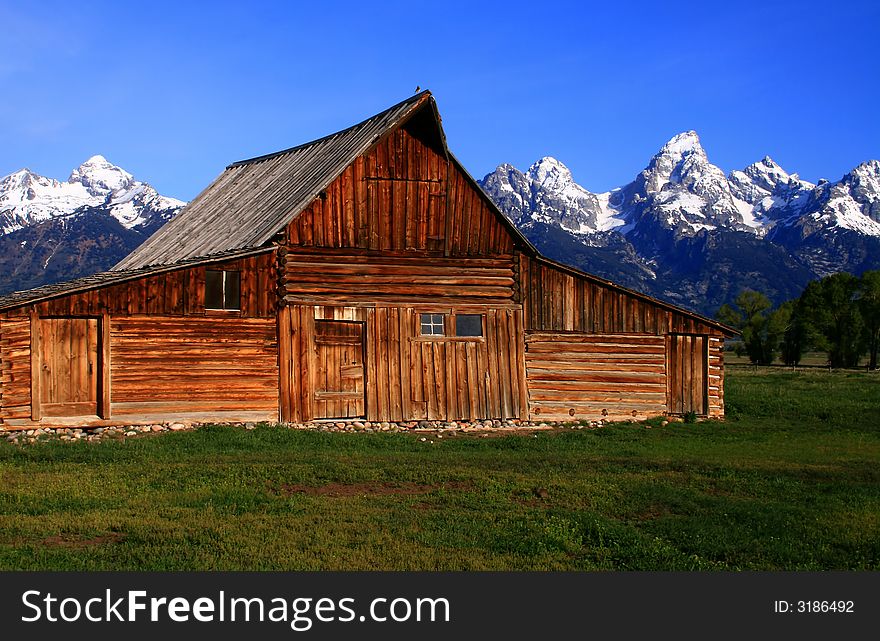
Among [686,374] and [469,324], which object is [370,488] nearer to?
[469,324]

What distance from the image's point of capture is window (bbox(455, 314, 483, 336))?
28.9 meters

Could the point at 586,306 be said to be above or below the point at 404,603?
above

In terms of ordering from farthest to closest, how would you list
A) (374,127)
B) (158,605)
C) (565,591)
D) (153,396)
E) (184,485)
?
(374,127) < (153,396) < (184,485) < (565,591) < (158,605)

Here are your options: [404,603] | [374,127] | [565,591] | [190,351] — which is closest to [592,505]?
[565,591]

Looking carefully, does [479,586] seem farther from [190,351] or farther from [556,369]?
[556,369]

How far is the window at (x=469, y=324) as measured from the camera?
94.9 ft

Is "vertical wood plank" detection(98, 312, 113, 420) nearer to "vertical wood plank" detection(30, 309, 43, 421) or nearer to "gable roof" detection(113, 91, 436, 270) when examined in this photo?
"vertical wood plank" detection(30, 309, 43, 421)

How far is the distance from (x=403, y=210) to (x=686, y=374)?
391 inches

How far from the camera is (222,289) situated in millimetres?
26250

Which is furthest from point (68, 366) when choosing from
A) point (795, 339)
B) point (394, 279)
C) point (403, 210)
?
point (795, 339)

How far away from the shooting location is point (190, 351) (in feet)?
85.3

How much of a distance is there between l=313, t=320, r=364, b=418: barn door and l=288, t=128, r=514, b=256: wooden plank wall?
232 cm

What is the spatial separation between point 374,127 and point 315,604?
22.6 metres

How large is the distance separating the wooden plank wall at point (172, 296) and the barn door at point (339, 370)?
1617mm
